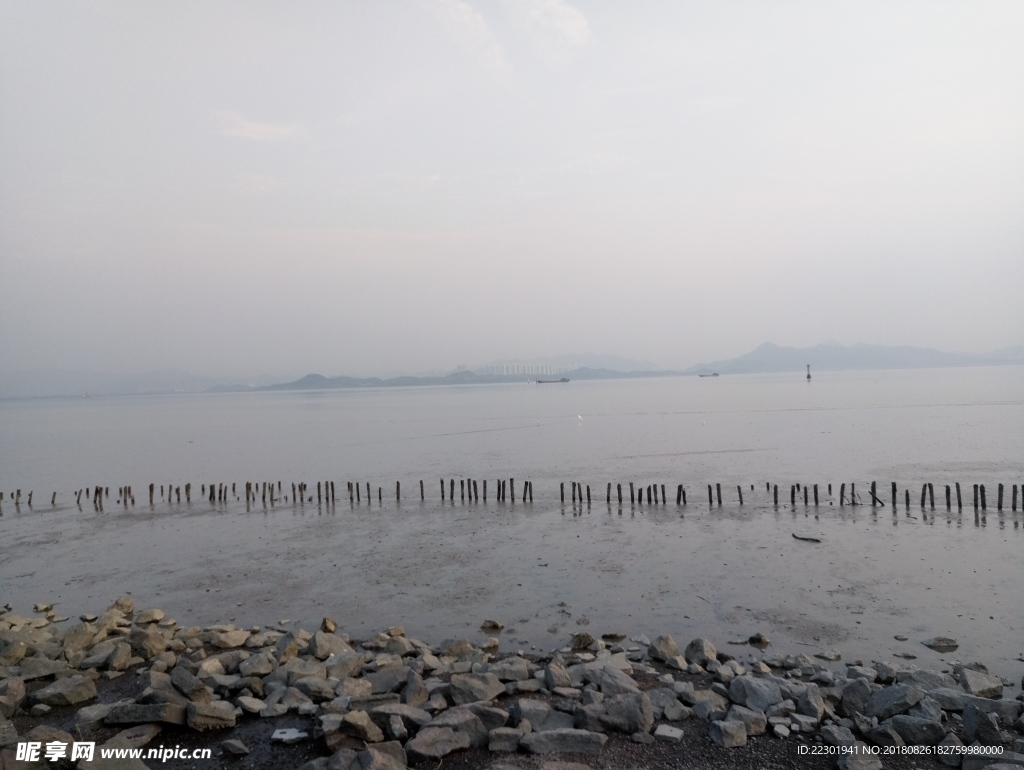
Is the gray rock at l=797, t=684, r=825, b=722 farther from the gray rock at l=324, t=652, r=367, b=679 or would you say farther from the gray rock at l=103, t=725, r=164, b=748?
the gray rock at l=103, t=725, r=164, b=748

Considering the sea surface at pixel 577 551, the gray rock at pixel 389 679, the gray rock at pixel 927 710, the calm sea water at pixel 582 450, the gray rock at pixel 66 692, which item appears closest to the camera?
the gray rock at pixel 927 710

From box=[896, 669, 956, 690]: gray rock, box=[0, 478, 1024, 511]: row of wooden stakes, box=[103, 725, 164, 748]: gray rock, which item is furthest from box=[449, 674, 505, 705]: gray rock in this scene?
box=[0, 478, 1024, 511]: row of wooden stakes

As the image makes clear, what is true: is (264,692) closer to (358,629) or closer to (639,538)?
(358,629)

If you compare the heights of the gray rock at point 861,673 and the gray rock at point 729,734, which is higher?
the gray rock at point 729,734

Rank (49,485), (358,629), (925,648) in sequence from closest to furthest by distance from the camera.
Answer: (925,648)
(358,629)
(49,485)

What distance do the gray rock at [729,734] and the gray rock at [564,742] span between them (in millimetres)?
1339

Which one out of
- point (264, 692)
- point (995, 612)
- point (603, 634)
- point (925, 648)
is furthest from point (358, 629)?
point (995, 612)

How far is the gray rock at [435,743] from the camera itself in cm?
723

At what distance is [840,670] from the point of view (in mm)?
10375

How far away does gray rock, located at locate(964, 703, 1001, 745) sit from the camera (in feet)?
24.5

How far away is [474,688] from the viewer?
8.69m

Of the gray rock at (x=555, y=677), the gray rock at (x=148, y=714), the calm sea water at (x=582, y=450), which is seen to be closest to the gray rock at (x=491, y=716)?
the gray rock at (x=555, y=677)

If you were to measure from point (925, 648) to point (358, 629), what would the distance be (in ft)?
35.0

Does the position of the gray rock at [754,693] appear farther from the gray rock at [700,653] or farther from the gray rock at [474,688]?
the gray rock at [474,688]
